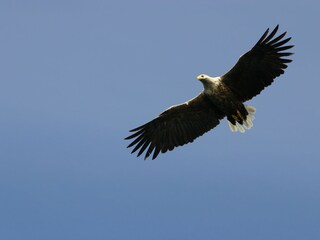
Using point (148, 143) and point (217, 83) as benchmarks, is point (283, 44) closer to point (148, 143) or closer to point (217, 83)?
point (217, 83)

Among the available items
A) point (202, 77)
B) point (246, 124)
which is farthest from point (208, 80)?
point (246, 124)

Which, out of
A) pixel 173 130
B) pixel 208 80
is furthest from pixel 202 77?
pixel 173 130

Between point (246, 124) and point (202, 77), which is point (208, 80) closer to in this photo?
point (202, 77)

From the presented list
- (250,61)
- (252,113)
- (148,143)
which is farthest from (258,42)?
(148,143)

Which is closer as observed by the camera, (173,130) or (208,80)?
(208,80)

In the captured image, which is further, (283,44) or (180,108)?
(180,108)

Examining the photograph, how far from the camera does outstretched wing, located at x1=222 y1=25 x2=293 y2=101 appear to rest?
2072 centimetres

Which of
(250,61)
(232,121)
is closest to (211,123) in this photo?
(232,121)

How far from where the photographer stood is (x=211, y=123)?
22.4 meters

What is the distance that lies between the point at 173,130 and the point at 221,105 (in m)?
1.58

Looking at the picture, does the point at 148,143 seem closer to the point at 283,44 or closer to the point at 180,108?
the point at 180,108

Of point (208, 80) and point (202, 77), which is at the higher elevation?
point (202, 77)

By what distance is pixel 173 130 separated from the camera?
22.4 meters

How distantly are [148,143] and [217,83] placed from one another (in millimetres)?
2544
